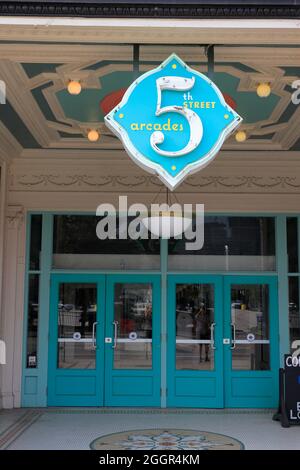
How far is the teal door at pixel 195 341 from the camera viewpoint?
7207mm

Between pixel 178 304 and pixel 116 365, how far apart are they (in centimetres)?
115

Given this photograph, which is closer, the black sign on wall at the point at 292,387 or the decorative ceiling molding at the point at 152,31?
the decorative ceiling molding at the point at 152,31

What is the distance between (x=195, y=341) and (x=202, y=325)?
23 centimetres

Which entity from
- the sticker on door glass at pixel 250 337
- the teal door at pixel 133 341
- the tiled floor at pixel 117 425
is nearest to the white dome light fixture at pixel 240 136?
the teal door at pixel 133 341

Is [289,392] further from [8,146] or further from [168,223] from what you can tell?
[8,146]

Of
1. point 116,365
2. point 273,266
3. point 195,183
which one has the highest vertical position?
point 195,183

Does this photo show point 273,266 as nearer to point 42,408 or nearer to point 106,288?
point 106,288

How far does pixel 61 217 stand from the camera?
755 centimetres

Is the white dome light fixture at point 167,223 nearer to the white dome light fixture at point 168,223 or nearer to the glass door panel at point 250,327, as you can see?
the white dome light fixture at point 168,223

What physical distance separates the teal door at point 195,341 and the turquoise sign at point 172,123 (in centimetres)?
405

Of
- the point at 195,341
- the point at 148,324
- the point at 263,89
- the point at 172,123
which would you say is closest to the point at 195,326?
the point at 195,341

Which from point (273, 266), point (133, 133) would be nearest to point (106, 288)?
point (273, 266)

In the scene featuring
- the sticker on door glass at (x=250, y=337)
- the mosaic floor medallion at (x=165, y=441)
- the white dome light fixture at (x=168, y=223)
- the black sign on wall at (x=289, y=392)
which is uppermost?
the white dome light fixture at (x=168, y=223)
